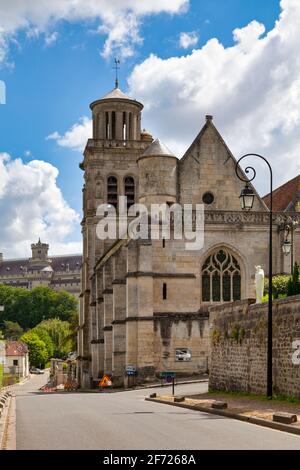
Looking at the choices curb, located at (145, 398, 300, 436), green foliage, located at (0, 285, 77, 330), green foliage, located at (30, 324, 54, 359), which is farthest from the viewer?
green foliage, located at (0, 285, 77, 330)

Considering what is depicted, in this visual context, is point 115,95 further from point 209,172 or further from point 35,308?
point 35,308

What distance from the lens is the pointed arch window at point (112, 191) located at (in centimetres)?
6019

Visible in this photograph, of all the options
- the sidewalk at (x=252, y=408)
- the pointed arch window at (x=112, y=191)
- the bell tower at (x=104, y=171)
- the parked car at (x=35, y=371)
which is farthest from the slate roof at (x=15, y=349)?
the sidewalk at (x=252, y=408)

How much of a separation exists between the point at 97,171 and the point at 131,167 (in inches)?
98.9

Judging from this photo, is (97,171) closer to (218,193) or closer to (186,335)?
(218,193)

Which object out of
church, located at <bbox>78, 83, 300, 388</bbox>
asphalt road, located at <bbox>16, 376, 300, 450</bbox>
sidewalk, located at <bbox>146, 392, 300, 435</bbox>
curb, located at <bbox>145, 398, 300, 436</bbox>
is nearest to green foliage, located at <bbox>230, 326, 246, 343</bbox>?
sidewalk, located at <bbox>146, 392, 300, 435</bbox>

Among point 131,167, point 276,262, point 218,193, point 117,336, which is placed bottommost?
point 117,336

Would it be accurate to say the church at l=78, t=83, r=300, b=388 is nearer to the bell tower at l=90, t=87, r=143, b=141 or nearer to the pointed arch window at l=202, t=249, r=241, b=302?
the pointed arch window at l=202, t=249, r=241, b=302

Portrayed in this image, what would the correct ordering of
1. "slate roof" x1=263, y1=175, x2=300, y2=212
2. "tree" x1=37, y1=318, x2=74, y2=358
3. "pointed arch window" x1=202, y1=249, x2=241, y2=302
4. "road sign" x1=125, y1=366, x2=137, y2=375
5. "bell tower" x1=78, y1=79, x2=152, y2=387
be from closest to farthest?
"road sign" x1=125, y1=366, x2=137, y2=375
"pointed arch window" x1=202, y1=249, x2=241, y2=302
"slate roof" x1=263, y1=175, x2=300, y2=212
"bell tower" x1=78, y1=79, x2=152, y2=387
"tree" x1=37, y1=318, x2=74, y2=358

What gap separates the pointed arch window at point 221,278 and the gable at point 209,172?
3070 millimetres

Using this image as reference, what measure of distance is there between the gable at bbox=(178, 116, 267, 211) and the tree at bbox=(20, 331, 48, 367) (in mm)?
94485

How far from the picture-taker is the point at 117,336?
1745 inches

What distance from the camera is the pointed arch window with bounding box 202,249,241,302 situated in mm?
43219
